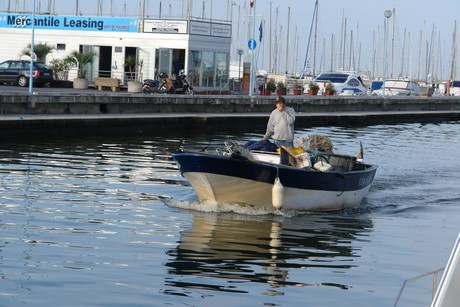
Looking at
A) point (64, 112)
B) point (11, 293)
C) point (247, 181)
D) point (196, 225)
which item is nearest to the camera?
point (11, 293)

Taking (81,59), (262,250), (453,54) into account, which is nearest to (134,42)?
(81,59)

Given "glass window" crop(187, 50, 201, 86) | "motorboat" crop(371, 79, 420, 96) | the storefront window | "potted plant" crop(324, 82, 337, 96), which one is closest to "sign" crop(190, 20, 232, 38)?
the storefront window

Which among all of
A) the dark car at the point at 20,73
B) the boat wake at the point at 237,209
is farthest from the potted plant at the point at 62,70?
the boat wake at the point at 237,209

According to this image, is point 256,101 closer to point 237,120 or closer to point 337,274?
point 237,120

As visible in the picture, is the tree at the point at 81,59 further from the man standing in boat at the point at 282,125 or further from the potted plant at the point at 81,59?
the man standing in boat at the point at 282,125

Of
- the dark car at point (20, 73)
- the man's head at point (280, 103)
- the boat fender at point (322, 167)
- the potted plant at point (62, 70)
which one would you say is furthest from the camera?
the potted plant at point (62, 70)

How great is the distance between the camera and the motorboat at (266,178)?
17516mm

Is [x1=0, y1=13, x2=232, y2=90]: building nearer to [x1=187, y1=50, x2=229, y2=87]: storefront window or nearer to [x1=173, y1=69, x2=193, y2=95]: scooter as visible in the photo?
[x1=187, y1=50, x2=229, y2=87]: storefront window

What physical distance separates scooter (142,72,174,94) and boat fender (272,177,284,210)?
28414mm

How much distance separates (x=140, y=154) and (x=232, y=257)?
1508 centimetres

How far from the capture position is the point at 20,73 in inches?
1919

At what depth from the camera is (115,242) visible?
14469mm

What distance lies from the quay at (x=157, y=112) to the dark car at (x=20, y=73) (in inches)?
188

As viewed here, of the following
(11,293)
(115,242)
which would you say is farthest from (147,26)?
(11,293)
